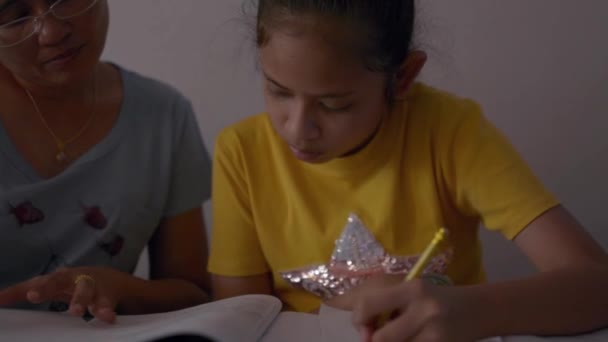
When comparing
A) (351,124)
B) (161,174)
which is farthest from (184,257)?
(351,124)

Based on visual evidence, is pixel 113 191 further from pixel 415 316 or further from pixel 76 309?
pixel 415 316

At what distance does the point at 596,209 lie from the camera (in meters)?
1.34

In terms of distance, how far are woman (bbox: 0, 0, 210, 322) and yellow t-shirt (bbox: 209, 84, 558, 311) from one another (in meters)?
0.13

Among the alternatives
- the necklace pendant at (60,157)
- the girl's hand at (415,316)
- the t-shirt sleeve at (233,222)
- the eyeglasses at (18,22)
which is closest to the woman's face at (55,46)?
the eyeglasses at (18,22)

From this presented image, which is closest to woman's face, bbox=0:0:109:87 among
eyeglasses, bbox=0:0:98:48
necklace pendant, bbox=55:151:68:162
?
eyeglasses, bbox=0:0:98:48

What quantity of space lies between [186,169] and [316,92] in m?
0.39

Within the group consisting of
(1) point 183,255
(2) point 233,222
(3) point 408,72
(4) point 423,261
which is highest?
(3) point 408,72

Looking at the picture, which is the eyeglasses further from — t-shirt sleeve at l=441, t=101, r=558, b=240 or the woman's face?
t-shirt sleeve at l=441, t=101, r=558, b=240

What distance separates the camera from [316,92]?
2.48 feet

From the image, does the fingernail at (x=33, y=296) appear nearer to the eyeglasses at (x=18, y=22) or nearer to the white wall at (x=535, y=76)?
the eyeglasses at (x=18, y=22)

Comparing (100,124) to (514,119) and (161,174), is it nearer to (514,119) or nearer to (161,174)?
(161,174)

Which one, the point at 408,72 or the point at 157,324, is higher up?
the point at 408,72

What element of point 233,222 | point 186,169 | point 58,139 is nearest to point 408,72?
point 233,222

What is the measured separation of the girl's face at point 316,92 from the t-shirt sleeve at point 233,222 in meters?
0.15
